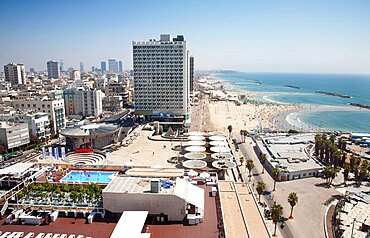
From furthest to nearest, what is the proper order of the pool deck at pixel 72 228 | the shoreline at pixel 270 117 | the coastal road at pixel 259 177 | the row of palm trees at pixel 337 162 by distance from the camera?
the shoreline at pixel 270 117 → the row of palm trees at pixel 337 162 → the coastal road at pixel 259 177 → the pool deck at pixel 72 228

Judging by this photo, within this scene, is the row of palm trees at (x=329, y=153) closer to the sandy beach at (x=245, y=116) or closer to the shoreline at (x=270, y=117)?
the shoreline at (x=270, y=117)

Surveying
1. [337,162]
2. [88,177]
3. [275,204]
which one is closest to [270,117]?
[337,162]

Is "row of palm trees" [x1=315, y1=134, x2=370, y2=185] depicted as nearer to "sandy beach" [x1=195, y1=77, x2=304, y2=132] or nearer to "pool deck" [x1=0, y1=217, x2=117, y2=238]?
"sandy beach" [x1=195, y1=77, x2=304, y2=132]

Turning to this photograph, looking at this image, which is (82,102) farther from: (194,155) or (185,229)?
(185,229)

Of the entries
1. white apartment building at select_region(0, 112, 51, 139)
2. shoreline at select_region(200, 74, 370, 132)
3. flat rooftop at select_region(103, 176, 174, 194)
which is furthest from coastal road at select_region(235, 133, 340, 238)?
white apartment building at select_region(0, 112, 51, 139)

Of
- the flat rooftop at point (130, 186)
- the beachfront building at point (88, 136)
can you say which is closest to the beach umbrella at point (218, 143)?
the beachfront building at point (88, 136)

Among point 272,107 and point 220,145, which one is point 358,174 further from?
point 272,107
